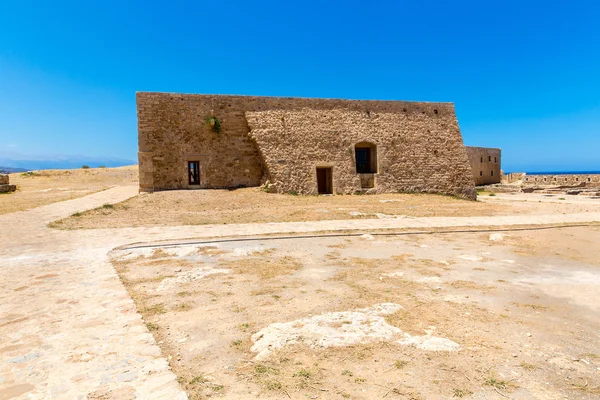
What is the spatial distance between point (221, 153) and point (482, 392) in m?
16.7

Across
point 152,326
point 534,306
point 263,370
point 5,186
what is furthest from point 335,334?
point 5,186

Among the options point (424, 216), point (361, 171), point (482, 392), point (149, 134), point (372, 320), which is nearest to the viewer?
point (482, 392)

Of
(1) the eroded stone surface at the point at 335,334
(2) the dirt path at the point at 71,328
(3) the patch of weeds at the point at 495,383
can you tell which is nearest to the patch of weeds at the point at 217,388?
(2) the dirt path at the point at 71,328

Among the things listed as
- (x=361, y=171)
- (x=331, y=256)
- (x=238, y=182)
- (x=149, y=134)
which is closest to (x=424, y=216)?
(x=331, y=256)

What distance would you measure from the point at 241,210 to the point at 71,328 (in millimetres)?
9683

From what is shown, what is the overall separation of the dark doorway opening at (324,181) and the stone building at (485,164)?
16.0 meters

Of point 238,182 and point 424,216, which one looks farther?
point 238,182

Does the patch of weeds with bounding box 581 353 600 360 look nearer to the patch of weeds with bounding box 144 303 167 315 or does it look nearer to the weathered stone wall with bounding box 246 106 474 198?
the patch of weeds with bounding box 144 303 167 315

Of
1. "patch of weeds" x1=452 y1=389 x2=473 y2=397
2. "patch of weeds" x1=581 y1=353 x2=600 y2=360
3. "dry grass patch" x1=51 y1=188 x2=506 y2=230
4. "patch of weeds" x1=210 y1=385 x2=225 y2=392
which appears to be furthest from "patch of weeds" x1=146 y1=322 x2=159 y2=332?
"dry grass patch" x1=51 y1=188 x2=506 y2=230

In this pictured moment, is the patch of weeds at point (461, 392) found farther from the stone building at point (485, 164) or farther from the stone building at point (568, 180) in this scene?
the stone building at point (568, 180)

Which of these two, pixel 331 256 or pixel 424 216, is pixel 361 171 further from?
pixel 331 256

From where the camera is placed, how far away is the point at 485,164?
104ft

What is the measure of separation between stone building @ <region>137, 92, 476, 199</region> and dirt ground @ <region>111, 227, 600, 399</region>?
36.7ft

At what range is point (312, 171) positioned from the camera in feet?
60.6
